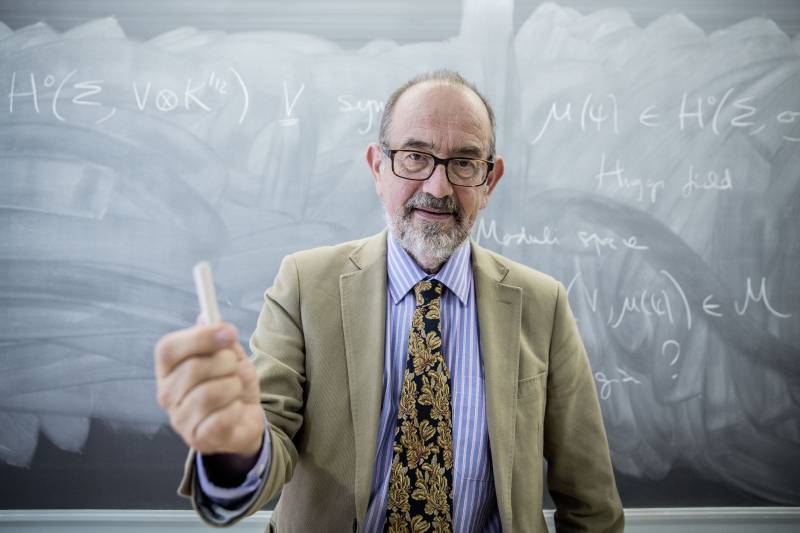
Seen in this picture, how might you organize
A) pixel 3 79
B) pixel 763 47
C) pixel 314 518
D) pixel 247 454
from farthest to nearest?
pixel 763 47 → pixel 3 79 → pixel 314 518 → pixel 247 454

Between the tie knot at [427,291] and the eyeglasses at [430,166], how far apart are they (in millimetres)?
224

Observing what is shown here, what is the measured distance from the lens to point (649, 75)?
1971 millimetres

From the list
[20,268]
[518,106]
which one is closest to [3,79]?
[20,268]

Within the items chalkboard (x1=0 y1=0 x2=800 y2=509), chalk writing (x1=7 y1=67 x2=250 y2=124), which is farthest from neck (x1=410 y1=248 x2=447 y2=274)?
chalk writing (x1=7 y1=67 x2=250 y2=124)

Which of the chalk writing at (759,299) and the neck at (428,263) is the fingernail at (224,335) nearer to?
the neck at (428,263)

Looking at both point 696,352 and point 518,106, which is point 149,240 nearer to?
point 518,106

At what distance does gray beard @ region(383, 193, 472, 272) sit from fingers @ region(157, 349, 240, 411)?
60cm

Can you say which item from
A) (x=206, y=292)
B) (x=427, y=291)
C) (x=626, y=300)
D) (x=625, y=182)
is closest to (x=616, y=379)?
(x=626, y=300)

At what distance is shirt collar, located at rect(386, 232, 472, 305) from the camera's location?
47.6 inches

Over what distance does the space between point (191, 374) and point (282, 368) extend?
1.46 feet

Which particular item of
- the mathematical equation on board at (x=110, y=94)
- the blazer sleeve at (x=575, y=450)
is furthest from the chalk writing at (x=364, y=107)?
the blazer sleeve at (x=575, y=450)

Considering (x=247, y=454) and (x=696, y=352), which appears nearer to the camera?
(x=247, y=454)

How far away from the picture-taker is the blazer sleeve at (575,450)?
1.17 m

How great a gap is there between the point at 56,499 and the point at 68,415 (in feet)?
1.03
